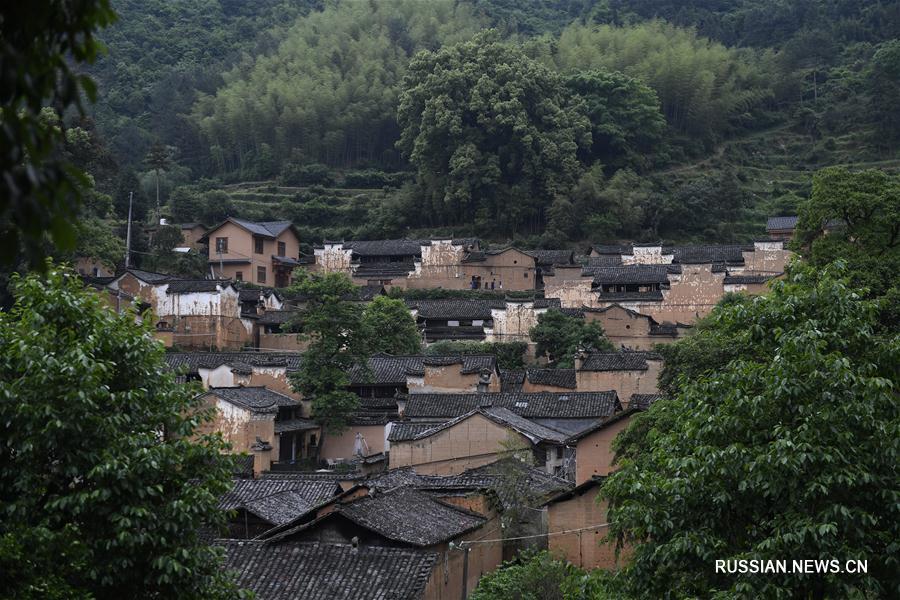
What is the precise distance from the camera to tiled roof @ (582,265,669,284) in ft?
135

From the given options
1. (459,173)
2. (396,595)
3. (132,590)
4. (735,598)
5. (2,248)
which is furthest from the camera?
(459,173)

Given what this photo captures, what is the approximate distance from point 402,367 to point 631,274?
1276 centimetres

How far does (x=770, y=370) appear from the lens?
10.6 m

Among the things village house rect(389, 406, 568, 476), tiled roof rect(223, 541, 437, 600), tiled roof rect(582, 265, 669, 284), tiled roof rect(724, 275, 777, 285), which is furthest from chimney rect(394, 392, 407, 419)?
tiled roof rect(724, 275, 777, 285)

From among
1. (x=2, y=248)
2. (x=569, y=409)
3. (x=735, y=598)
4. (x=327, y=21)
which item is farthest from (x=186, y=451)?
(x=327, y=21)

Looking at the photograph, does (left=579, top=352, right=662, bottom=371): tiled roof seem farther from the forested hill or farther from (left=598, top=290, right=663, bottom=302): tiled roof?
the forested hill

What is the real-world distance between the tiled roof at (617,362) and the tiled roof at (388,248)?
55.3 feet

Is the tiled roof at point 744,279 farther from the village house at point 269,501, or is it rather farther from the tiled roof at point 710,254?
the village house at point 269,501

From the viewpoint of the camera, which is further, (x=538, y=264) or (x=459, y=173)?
(x=459, y=173)

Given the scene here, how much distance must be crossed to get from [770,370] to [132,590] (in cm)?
590

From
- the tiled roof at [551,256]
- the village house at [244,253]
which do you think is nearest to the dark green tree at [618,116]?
the tiled roof at [551,256]

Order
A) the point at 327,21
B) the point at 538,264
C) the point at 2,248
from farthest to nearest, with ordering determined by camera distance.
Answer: the point at 327,21 < the point at 538,264 < the point at 2,248

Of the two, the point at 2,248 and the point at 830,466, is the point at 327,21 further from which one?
the point at 2,248

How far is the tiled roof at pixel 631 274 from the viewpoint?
41031mm
